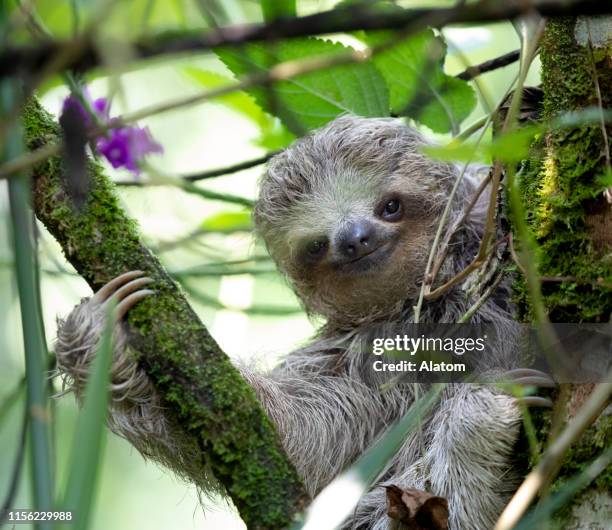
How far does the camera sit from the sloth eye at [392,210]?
5043 mm

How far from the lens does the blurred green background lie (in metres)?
4.18

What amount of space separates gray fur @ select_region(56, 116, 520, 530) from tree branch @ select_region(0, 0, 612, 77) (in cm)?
206

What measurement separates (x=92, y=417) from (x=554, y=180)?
216 centimetres

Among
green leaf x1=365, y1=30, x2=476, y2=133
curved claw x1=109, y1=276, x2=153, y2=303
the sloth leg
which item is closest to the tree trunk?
green leaf x1=365, y1=30, x2=476, y2=133

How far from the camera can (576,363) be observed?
3.03m

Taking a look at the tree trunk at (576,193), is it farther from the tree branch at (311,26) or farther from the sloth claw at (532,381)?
the tree branch at (311,26)

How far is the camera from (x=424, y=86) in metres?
4.52

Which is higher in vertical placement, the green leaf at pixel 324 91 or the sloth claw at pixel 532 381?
the green leaf at pixel 324 91

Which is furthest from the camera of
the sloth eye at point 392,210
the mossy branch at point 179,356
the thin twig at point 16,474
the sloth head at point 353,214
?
the sloth eye at point 392,210

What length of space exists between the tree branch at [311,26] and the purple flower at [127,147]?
2.70m

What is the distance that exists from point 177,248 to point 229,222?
415 mm

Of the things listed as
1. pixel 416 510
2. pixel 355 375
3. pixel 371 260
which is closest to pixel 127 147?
pixel 371 260

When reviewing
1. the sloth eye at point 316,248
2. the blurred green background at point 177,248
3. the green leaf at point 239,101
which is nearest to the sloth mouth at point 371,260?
the sloth eye at point 316,248

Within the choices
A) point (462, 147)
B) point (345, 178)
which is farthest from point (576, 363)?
point (345, 178)
